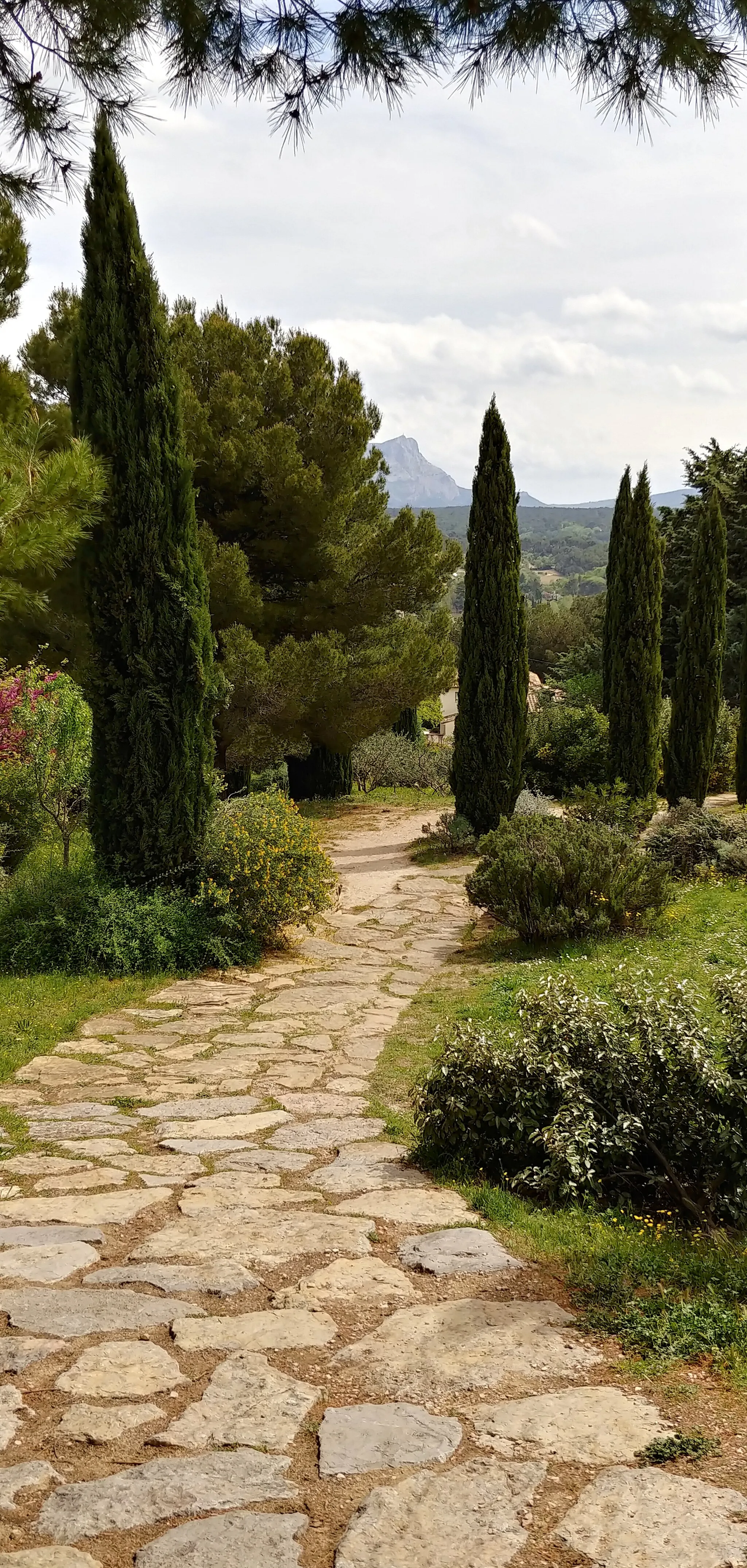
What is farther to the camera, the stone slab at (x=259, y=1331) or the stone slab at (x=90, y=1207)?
the stone slab at (x=90, y=1207)

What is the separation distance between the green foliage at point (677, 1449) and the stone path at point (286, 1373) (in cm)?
3

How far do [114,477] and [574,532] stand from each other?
144 meters

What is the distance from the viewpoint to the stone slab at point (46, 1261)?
300 cm

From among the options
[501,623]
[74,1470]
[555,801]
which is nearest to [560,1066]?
[74,1470]

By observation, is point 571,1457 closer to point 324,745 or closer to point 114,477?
point 114,477

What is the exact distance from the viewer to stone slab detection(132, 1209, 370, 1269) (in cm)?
318

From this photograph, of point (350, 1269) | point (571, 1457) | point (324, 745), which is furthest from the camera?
point (324, 745)

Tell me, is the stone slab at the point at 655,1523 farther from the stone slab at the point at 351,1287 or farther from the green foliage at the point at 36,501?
the green foliage at the point at 36,501

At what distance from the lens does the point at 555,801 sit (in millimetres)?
16422

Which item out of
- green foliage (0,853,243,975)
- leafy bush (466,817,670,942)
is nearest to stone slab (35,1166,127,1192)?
green foliage (0,853,243,975)

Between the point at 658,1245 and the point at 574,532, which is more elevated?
the point at 574,532

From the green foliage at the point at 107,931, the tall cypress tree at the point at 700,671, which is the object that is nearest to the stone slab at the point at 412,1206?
the green foliage at the point at 107,931

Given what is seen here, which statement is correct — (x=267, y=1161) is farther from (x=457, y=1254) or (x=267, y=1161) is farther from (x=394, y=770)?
(x=394, y=770)

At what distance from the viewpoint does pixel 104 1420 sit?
7.50 ft
